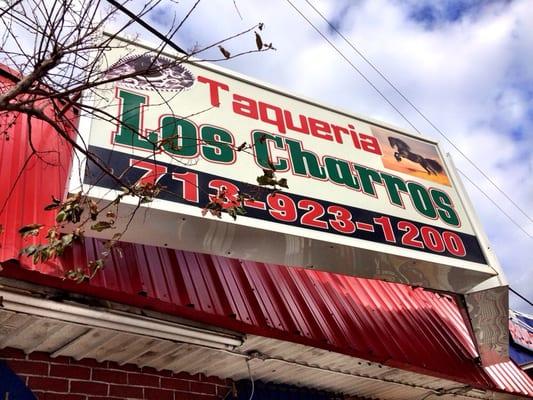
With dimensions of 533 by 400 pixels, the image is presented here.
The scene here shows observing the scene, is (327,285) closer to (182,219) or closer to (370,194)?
(370,194)

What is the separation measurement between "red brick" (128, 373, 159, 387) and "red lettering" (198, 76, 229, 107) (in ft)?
8.32

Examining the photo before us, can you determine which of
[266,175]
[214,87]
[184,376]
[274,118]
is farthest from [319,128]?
[184,376]

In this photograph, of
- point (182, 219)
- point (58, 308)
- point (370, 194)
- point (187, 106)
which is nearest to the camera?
point (58, 308)

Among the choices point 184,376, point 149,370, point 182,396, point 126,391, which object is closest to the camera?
point 126,391

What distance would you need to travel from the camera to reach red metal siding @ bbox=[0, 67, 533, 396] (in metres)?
3.96

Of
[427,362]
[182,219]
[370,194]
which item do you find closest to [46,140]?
[182,219]

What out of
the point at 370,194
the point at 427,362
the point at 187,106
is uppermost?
the point at 187,106

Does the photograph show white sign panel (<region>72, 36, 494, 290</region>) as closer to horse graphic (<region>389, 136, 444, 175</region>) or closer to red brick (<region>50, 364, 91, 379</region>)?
horse graphic (<region>389, 136, 444, 175</region>)

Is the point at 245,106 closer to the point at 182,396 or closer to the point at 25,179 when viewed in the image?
the point at 25,179

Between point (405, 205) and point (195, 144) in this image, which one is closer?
point (195, 144)

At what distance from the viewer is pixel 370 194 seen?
5441 mm

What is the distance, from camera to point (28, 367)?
4.25 meters

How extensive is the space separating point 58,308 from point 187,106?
6.80 feet

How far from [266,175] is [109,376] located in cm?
259
